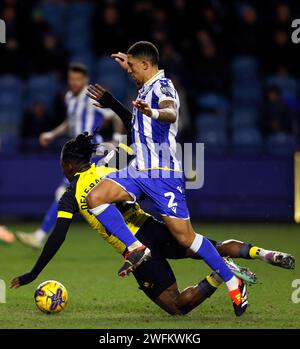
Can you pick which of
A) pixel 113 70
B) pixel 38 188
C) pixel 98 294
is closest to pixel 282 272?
pixel 98 294

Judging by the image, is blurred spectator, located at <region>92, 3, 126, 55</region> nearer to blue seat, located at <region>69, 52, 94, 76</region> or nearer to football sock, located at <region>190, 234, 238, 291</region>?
blue seat, located at <region>69, 52, 94, 76</region>

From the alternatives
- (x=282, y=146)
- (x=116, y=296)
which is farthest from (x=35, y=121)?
(x=116, y=296)

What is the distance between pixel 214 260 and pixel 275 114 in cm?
780

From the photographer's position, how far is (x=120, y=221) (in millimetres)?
6703

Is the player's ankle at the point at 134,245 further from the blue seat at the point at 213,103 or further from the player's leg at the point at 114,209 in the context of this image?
the blue seat at the point at 213,103

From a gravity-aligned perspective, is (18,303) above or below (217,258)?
below

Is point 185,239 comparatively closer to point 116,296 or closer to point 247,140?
point 116,296

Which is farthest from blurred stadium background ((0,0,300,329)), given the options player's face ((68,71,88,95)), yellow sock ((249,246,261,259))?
yellow sock ((249,246,261,259))

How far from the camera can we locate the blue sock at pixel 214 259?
6645 mm

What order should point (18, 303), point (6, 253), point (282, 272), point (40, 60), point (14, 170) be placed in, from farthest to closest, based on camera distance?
point (40, 60) < point (14, 170) < point (6, 253) < point (282, 272) < point (18, 303)

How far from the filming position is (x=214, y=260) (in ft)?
21.8

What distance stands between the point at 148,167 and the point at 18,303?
157 centimetres

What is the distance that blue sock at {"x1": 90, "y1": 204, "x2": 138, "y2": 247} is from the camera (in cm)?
666
